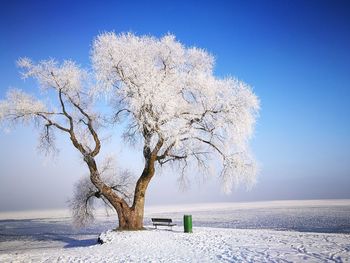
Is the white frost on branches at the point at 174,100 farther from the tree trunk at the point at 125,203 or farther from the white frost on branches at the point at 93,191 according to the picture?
the white frost on branches at the point at 93,191

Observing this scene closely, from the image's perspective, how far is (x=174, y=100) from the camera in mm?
18109

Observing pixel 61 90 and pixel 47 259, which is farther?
pixel 61 90

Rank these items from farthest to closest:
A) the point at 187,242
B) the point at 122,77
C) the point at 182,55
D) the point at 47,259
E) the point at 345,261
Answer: the point at 182,55 → the point at 122,77 → the point at 187,242 → the point at 47,259 → the point at 345,261

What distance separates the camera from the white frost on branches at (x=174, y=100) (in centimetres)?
1809

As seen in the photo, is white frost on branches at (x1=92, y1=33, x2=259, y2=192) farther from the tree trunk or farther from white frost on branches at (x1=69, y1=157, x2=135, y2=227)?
white frost on branches at (x1=69, y1=157, x2=135, y2=227)

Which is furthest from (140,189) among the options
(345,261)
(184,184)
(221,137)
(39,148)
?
(345,261)

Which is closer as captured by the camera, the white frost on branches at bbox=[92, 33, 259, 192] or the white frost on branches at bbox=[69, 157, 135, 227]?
the white frost on branches at bbox=[92, 33, 259, 192]

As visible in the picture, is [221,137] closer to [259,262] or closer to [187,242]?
[187,242]

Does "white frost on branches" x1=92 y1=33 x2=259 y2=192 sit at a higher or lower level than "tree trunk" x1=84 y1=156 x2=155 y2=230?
higher

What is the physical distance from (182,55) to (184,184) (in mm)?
7917

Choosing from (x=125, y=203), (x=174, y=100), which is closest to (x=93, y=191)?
(x=125, y=203)

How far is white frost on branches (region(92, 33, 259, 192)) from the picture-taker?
1809 centimetres

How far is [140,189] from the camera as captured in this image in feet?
65.2

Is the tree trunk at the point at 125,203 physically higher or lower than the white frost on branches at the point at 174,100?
lower
